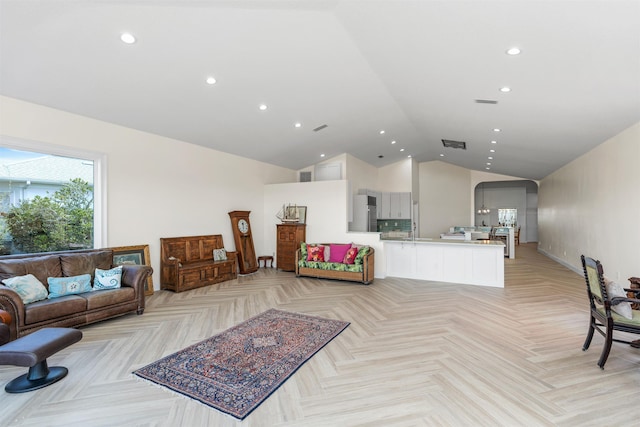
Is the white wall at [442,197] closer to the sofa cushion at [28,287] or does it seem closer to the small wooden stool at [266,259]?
the small wooden stool at [266,259]

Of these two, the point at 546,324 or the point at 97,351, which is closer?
the point at 97,351

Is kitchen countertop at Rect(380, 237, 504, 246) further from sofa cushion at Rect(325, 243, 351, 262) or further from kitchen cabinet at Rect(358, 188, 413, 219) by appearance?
kitchen cabinet at Rect(358, 188, 413, 219)

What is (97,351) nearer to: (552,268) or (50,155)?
(50,155)

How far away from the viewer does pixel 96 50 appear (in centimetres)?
329

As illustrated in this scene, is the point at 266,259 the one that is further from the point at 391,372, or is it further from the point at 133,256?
the point at 391,372

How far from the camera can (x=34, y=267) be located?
12.4 ft

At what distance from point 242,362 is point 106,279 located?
2.62m

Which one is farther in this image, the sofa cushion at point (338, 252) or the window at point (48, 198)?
the sofa cushion at point (338, 252)

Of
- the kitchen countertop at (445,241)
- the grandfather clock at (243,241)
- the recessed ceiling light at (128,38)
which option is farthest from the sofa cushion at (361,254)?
the recessed ceiling light at (128,38)

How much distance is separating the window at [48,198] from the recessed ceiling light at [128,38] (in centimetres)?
224

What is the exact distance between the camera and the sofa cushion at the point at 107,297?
3828mm

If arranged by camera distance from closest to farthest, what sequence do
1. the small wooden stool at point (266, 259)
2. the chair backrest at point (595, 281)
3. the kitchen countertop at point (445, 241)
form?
the chair backrest at point (595, 281), the kitchen countertop at point (445, 241), the small wooden stool at point (266, 259)

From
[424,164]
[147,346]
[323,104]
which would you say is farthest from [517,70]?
[424,164]

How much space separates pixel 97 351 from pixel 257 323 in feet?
5.62
